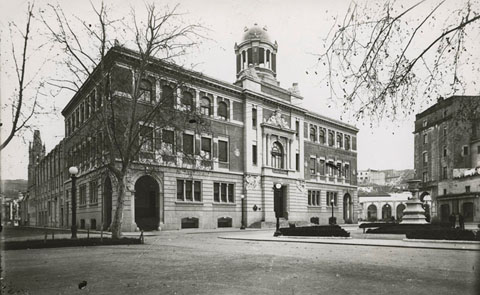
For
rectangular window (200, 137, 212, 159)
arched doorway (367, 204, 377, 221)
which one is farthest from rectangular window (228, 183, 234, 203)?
arched doorway (367, 204, 377, 221)

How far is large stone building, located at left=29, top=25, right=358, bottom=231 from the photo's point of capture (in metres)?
32.9

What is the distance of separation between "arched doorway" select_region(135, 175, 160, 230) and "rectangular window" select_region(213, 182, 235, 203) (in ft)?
20.0

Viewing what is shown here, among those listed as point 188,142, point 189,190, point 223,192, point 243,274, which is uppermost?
point 188,142

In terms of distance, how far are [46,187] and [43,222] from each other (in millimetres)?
7296

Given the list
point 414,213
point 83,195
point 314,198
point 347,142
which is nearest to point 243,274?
point 414,213

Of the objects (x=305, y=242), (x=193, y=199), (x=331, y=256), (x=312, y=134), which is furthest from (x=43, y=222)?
(x=331, y=256)

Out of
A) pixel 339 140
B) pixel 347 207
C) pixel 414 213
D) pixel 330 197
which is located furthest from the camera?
pixel 347 207

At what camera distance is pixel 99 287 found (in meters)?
7.81

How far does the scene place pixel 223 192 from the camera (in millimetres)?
38625

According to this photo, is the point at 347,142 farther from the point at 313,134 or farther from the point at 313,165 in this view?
the point at 313,165

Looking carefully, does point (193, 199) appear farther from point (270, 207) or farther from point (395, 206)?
point (395, 206)

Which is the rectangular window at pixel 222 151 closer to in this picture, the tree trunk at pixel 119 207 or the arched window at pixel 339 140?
the tree trunk at pixel 119 207

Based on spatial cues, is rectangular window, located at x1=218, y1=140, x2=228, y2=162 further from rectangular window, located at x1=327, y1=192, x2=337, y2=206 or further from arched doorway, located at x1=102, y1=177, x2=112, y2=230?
rectangular window, located at x1=327, y1=192, x2=337, y2=206

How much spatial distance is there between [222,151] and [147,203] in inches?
349
